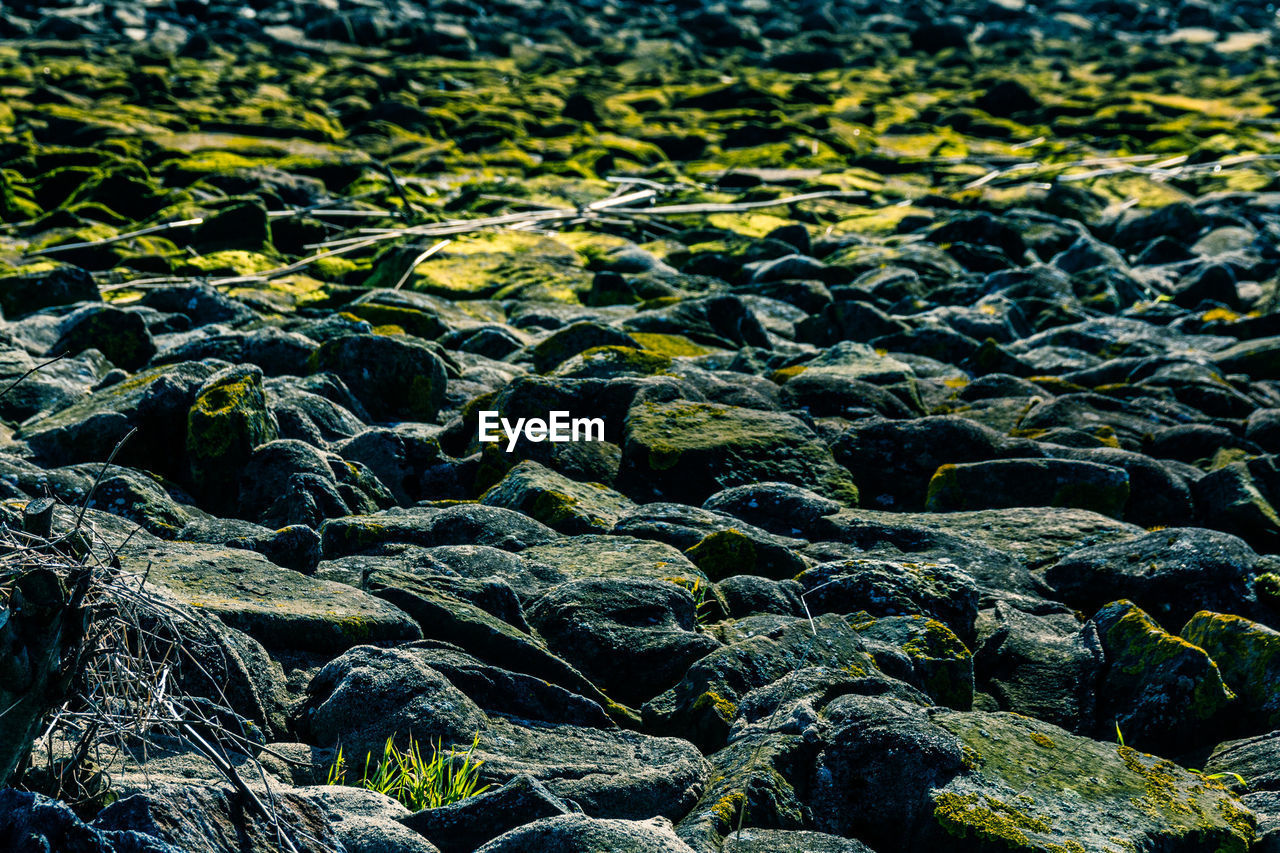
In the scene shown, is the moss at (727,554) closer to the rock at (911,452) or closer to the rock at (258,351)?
the rock at (911,452)

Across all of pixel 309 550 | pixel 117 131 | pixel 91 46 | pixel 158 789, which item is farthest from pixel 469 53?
pixel 158 789

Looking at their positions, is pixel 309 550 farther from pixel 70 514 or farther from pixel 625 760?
pixel 625 760

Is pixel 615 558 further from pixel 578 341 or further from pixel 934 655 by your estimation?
pixel 578 341

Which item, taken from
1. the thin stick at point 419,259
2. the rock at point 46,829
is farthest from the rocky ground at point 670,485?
the thin stick at point 419,259

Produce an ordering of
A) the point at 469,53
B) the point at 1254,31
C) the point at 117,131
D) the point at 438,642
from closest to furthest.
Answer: the point at 438,642, the point at 117,131, the point at 469,53, the point at 1254,31

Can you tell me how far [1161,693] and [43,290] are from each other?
11.1 metres

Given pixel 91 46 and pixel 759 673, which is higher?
pixel 759 673

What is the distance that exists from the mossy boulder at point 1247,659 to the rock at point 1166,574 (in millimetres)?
644

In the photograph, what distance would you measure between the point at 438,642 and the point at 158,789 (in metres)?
2.22

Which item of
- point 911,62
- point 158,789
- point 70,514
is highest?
point 158,789

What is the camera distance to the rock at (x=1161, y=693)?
5.96 metres

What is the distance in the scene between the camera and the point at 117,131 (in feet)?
78.5

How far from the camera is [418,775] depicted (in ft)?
15.2

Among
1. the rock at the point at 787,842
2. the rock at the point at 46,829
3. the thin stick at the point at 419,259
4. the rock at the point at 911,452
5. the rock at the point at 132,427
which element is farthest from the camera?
the thin stick at the point at 419,259
